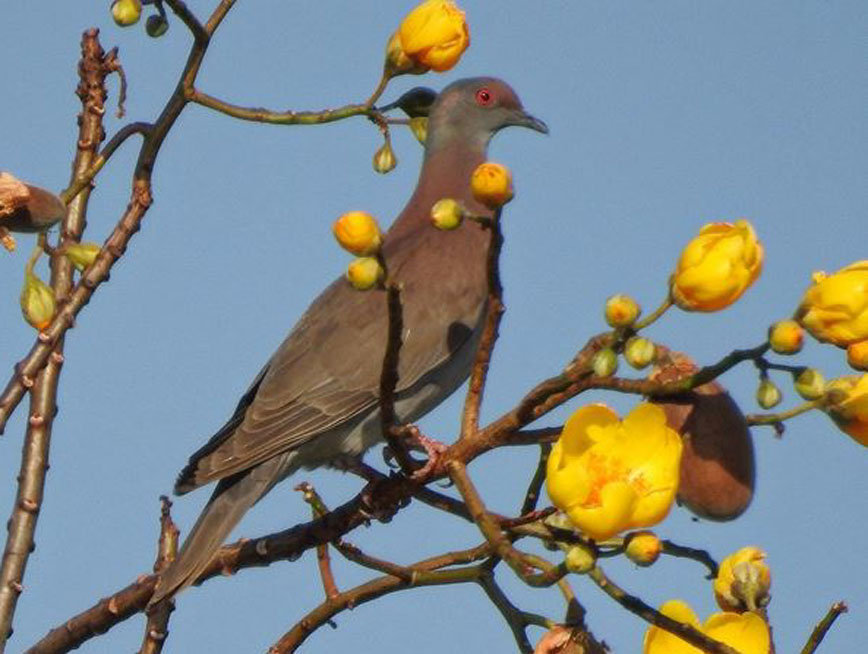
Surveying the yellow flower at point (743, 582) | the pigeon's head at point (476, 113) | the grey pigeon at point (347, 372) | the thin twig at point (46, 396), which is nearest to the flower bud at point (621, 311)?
the yellow flower at point (743, 582)

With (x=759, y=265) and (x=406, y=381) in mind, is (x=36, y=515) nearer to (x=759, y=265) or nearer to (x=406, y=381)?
(x=759, y=265)

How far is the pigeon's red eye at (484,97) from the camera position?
6.59 meters

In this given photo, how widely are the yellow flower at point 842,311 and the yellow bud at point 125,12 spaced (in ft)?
5.40

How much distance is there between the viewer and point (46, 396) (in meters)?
3.16

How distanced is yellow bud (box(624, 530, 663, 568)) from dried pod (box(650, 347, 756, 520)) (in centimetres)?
12

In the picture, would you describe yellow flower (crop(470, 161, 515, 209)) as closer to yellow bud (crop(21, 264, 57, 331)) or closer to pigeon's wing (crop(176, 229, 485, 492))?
yellow bud (crop(21, 264, 57, 331))

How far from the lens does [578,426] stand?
2.37 m

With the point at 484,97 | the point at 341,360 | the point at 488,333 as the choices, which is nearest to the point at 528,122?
the point at 484,97

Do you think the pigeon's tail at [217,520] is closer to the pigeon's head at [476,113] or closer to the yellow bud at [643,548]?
the yellow bud at [643,548]

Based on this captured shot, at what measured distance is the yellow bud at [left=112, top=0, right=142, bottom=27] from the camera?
133 inches

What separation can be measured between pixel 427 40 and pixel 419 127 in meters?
0.23

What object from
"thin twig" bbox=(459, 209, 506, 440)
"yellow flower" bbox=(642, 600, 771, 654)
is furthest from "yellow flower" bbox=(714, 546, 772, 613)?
"thin twig" bbox=(459, 209, 506, 440)

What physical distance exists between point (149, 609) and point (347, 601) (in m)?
0.62

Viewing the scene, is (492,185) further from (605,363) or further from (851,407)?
(851,407)
